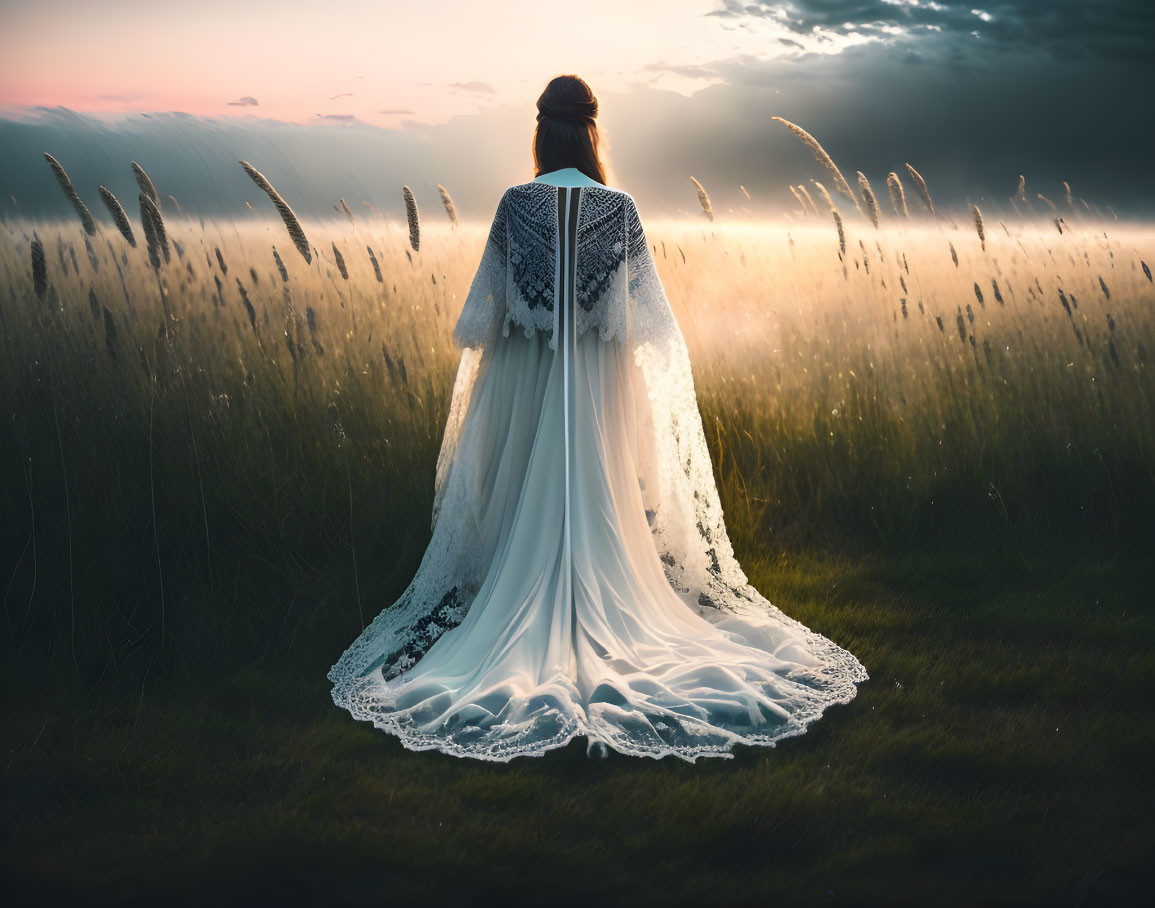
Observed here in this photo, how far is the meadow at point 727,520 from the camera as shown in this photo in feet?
6.18

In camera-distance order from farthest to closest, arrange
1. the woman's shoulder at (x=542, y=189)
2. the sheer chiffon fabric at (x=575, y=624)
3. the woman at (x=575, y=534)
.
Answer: the woman's shoulder at (x=542, y=189)
the woman at (x=575, y=534)
the sheer chiffon fabric at (x=575, y=624)

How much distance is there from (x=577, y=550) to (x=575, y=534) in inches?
1.9

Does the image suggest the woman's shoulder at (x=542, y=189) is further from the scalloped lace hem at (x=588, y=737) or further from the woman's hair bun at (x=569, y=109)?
the scalloped lace hem at (x=588, y=737)

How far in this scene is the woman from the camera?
242 centimetres

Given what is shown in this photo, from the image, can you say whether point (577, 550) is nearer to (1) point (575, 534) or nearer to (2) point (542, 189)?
(1) point (575, 534)

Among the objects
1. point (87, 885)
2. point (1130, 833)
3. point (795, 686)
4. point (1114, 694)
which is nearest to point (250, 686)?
point (87, 885)

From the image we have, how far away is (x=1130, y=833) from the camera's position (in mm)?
1933

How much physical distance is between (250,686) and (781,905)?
5.13 feet

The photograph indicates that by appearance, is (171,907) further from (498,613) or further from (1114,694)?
(1114,694)

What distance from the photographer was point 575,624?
262cm

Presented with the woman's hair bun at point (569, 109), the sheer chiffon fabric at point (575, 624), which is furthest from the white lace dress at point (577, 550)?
the woman's hair bun at point (569, 109)

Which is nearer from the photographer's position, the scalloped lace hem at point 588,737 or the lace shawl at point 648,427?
the scalloped lace hem at point 588,737

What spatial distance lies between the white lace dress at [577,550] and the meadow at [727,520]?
14 centimetres

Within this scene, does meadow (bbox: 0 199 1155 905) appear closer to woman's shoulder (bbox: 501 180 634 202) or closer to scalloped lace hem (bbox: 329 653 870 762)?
scalloped lace hem (bbox: 329 653 870 762)
